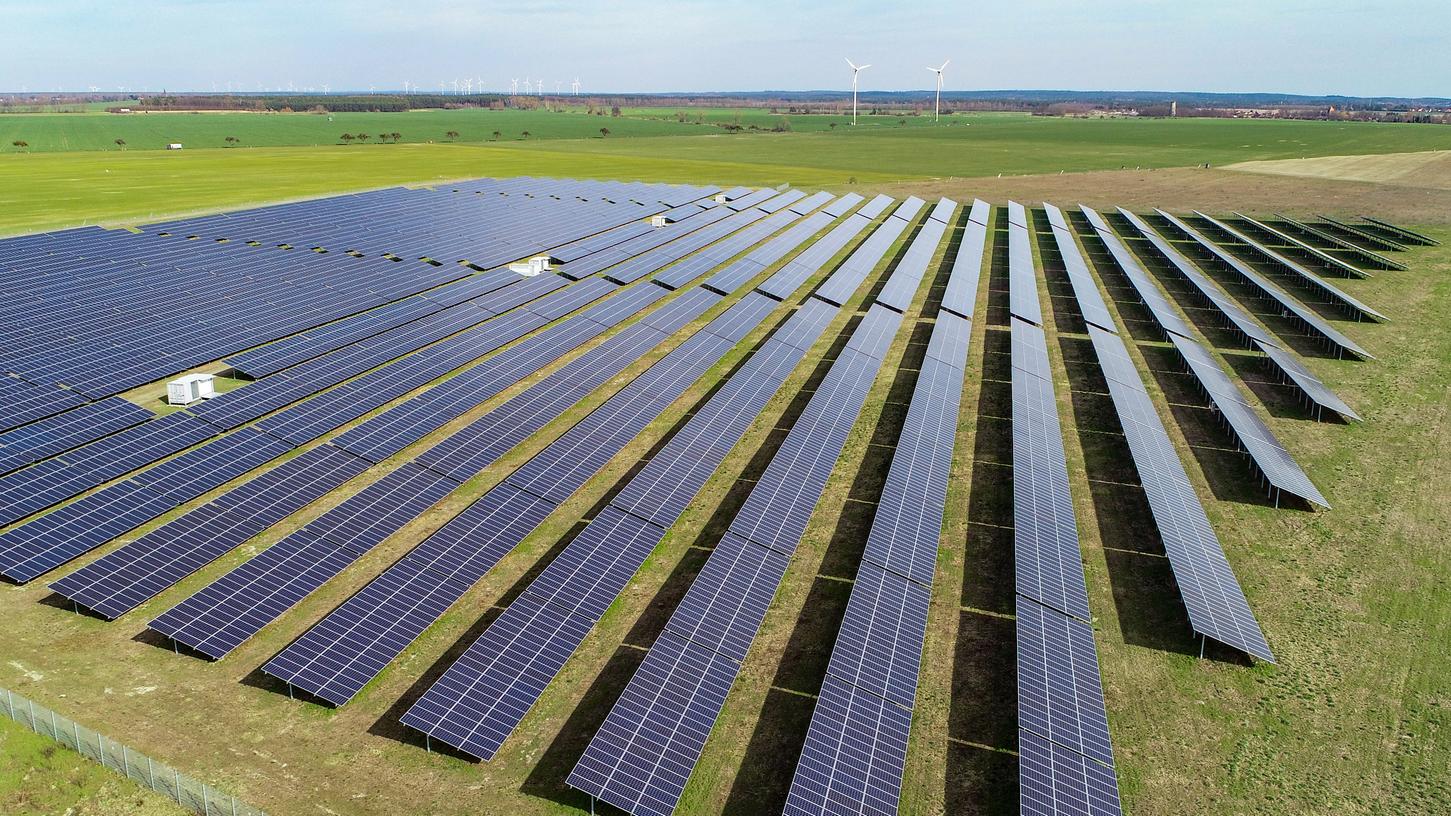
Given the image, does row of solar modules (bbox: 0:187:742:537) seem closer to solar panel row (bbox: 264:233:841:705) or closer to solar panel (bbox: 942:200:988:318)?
solar panel row (bbox: 264:233:841:705)

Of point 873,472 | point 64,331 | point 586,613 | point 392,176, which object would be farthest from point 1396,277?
point 392,176

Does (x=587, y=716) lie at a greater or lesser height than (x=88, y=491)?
lesser

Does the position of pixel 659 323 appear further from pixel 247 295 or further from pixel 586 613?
pixel 586 613

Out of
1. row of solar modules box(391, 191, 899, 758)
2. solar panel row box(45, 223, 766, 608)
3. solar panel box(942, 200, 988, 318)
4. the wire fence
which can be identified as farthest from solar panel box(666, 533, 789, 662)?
solar panel box(942, 200, 988, 318)

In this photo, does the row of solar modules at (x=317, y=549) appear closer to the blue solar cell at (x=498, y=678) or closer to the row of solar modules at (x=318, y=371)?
the blue solar cell at (x=498, y=678)

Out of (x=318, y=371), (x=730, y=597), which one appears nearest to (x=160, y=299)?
(x=318, y=371)

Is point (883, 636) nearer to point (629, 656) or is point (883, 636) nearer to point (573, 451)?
point (629, 656)
